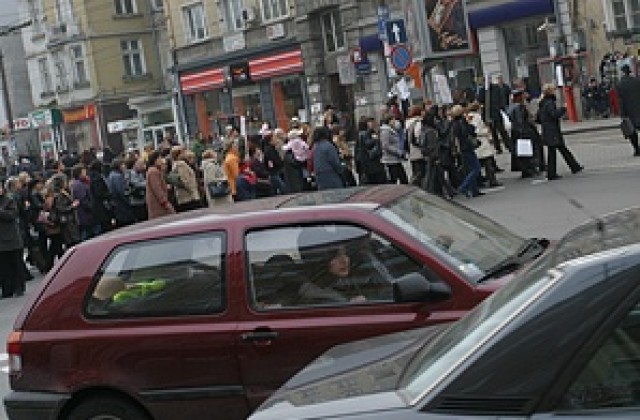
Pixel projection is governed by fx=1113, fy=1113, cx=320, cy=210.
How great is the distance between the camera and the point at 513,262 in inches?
248

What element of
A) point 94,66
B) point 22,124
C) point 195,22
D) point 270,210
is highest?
point 195,22

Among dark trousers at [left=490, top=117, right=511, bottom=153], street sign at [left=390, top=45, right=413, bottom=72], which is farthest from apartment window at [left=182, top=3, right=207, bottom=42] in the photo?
street sign at [left=390, top=45, right=413, bottom=72]

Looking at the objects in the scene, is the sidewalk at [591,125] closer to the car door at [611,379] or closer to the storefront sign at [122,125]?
the car door at [611,379]

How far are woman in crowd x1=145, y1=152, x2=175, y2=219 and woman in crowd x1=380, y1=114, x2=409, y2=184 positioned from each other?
4.16m

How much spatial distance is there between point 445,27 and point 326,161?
7257 mm

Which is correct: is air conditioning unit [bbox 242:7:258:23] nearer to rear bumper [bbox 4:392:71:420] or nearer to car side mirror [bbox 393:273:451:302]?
rear bumper [bbox 4:392:71:420]

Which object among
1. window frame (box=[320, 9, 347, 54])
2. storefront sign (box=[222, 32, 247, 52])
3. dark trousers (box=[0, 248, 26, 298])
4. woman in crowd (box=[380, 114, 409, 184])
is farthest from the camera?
storefront sign (box=[222, 32, 247, 52])

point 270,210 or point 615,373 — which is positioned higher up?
point 270,210

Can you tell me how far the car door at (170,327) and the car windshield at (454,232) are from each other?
1069 millimetres

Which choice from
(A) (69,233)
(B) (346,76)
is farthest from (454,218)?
(B) (346,76)

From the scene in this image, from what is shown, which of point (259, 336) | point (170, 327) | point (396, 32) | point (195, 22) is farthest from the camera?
point (195, 22)

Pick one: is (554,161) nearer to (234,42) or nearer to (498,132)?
(498,132)

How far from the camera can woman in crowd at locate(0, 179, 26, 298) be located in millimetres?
15906

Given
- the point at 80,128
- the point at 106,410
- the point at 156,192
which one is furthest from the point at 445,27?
the point at 80,128
